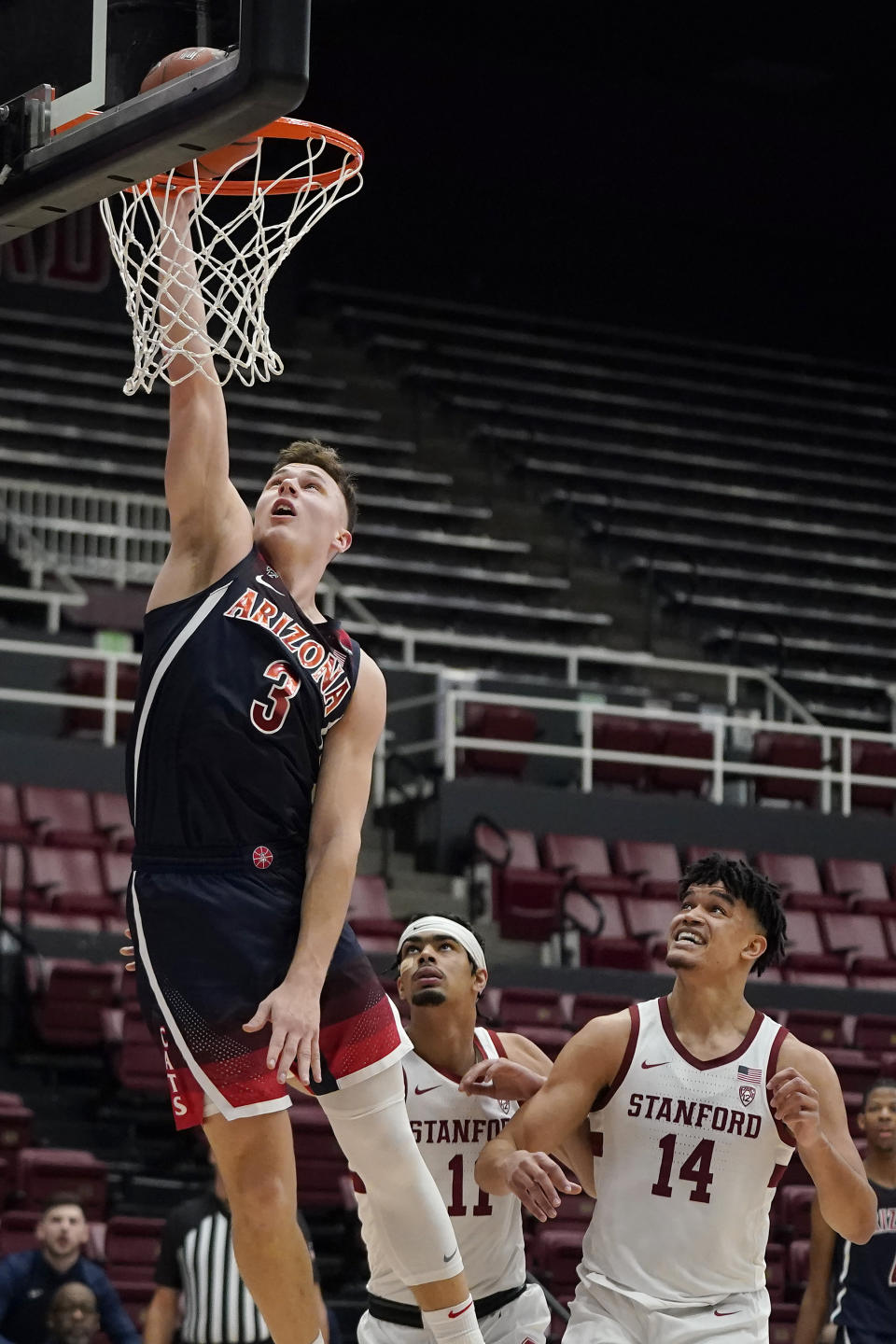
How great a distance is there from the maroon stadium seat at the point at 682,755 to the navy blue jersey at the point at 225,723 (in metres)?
11.7

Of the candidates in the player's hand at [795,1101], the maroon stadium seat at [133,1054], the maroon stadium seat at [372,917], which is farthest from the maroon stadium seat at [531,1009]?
the player's hand at [795,1101]

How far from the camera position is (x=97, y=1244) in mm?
10398

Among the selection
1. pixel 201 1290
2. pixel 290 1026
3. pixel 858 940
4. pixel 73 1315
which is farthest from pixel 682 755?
pixel 290 1026

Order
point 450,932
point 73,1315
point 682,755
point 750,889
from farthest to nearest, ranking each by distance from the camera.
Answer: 1. point 682,755
2. point 73,1315
3. point 450,932
4. point 750,889

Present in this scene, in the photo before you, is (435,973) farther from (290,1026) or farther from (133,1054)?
(133,1054)

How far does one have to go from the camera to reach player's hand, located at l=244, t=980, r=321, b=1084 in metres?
4.44

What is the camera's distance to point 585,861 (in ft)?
49.0

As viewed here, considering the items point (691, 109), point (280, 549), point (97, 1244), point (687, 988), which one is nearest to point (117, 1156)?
point (97, 1244)

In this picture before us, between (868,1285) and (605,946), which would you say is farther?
(605,946)

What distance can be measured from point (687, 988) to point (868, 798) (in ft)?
39.1

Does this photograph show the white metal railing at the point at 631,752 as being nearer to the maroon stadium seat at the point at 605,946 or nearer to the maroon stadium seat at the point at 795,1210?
the maroon stadium seat at the point at 605,946

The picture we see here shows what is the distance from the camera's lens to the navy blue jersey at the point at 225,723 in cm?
461

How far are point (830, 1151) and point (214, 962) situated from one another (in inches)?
74.5

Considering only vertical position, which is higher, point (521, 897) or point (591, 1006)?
point (521, 897)
